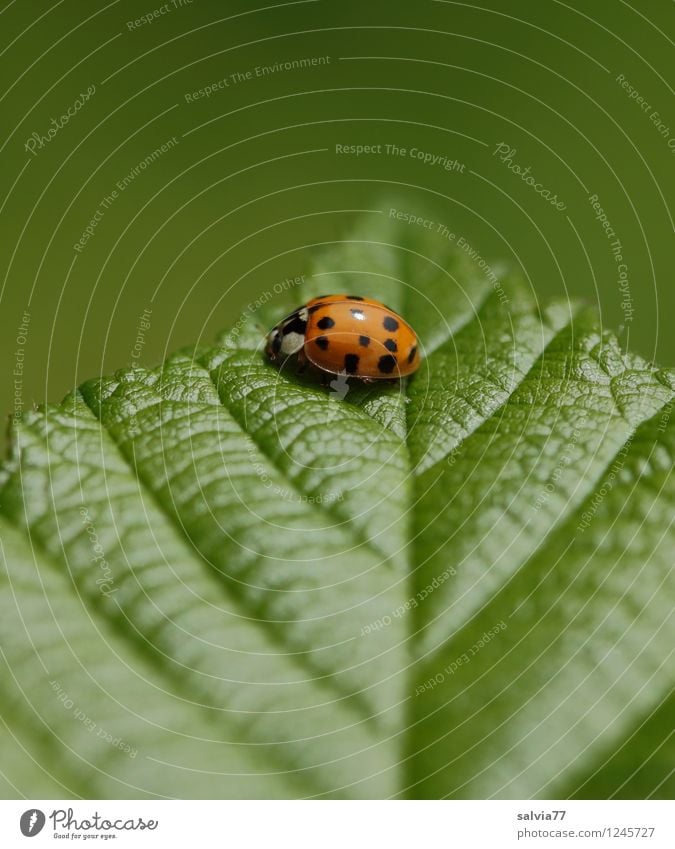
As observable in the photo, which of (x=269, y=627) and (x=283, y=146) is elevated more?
(x=283, y=146)

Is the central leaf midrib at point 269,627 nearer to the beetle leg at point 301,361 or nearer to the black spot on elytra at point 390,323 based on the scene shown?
the beetle leg at point 301,361

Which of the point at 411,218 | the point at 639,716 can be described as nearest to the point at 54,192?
the point at 411,218

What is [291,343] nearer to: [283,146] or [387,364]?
[387,364]

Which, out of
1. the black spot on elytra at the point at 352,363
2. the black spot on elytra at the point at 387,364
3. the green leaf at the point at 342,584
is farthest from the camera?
the black spot on elytra at the point at 352,363

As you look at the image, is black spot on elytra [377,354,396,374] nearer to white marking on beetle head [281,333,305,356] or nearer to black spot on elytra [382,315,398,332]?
black spot on elytra [382,315,398,332]

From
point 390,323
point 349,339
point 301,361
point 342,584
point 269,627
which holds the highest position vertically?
point 390,323

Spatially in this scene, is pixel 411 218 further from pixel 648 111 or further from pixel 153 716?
pixel 648 111

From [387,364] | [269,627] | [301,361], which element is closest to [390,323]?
[387,364]

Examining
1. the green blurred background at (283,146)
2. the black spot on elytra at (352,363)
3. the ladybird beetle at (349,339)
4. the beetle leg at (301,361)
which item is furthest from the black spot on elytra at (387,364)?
the green blurred background at (283,146)
